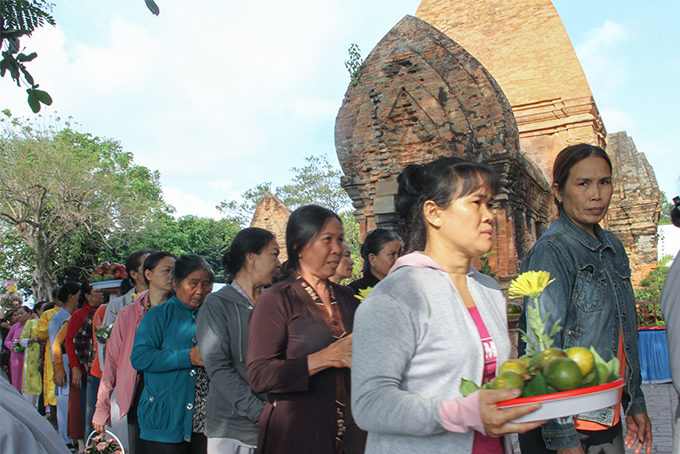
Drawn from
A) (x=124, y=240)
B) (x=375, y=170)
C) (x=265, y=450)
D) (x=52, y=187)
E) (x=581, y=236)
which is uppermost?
(x=52, y=187)

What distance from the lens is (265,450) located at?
2.17 meters

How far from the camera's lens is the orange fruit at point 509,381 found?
4.07ft

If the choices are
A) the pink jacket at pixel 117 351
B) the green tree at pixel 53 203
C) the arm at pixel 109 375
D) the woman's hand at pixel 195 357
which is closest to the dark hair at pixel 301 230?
the woman's hand at pixel 195 357

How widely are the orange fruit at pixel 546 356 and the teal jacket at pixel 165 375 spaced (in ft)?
7.53

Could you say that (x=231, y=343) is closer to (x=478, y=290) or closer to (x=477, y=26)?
(x=478, y=290)

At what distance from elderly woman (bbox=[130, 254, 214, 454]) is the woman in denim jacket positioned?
1932 mm

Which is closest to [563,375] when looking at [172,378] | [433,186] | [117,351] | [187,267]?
[433,186]

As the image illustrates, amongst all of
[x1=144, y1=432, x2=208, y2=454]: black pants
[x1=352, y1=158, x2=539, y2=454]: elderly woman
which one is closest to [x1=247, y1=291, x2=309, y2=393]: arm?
[x1=352, y1=158, x2=539, y2=454]: elderly woman

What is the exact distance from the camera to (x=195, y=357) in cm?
305

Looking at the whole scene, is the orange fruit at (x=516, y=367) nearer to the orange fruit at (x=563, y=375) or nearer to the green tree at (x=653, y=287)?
the orange fruit at (x=563, y=375)

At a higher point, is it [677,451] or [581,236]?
[581,236]

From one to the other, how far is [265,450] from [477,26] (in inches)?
567

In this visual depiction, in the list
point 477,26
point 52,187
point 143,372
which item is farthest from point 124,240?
point 143,372

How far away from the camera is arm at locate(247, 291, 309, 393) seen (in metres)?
2.09
